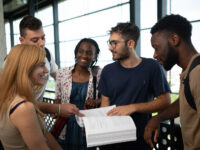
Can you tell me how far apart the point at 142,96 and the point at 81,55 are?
0.78m

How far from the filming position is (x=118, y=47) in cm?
149

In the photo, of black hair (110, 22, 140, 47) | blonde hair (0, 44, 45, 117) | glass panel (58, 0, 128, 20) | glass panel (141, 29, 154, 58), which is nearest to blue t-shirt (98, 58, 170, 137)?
black hair (110, 22, 140, 47)

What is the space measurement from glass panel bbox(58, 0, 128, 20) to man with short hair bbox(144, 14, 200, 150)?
2986 millimetres

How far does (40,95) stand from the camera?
1986 mm

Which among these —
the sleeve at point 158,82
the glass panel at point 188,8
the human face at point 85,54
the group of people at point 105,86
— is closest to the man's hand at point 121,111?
the group of people at point 105,86

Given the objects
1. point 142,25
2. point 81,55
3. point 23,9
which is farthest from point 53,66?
point 23,9

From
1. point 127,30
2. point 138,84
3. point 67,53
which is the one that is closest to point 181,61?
point 138,84

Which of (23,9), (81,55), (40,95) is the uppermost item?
(23,9)

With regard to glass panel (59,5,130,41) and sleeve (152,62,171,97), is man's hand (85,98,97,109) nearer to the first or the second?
sleeve (152,62,171,97)

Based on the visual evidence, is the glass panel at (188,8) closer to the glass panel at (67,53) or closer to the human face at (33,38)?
the human face at (33,38)

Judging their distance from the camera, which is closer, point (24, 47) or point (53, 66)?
point (24, 47)

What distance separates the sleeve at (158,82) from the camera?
132 centimetres

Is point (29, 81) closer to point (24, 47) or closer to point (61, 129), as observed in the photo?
point (24, 47)

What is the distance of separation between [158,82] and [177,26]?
424 millimetres
